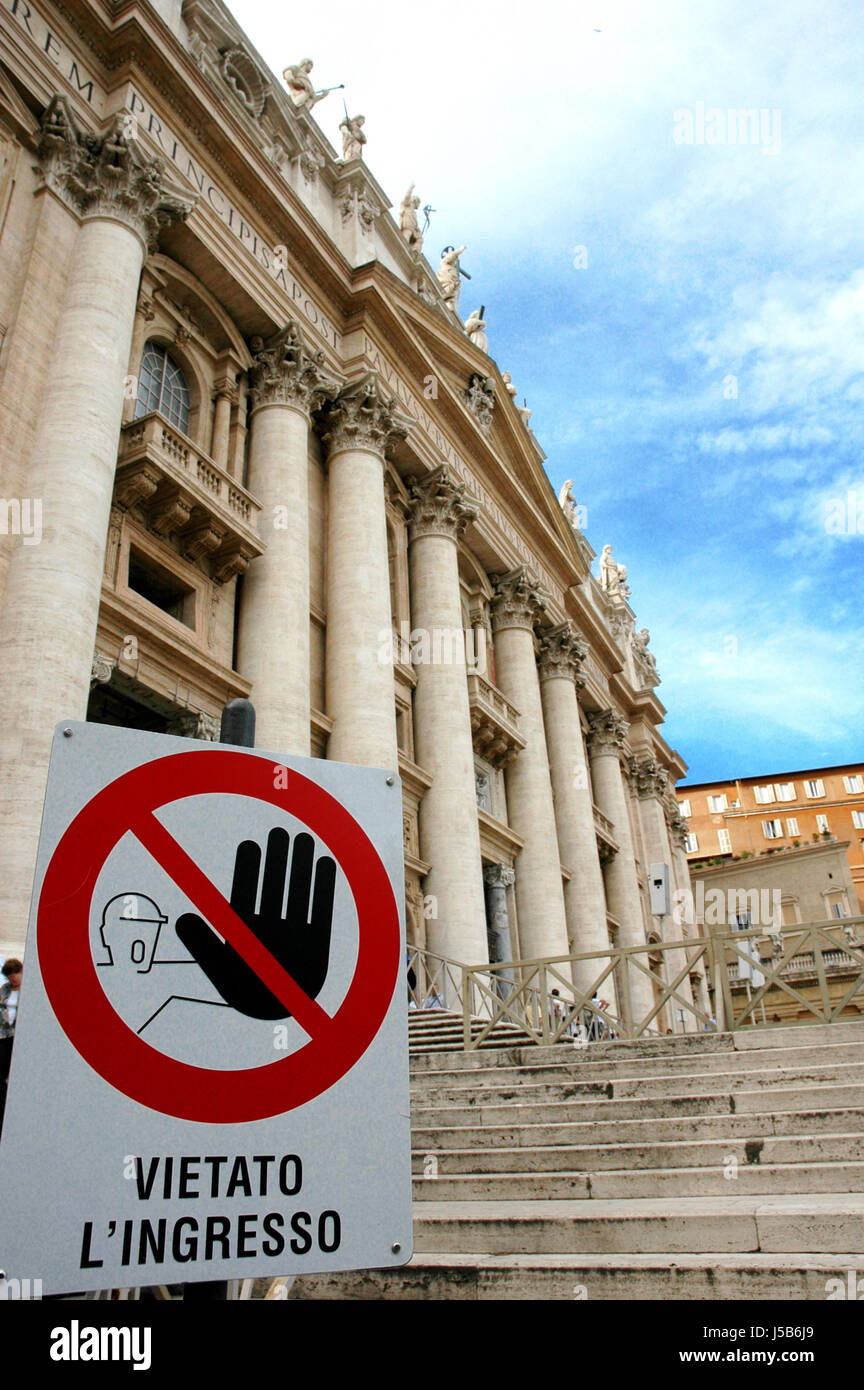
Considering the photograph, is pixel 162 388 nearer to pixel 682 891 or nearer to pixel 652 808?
pixel 652 808

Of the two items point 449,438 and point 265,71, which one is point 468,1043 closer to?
point 449,438

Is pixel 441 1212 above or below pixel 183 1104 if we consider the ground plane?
below

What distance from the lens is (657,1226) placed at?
553cm

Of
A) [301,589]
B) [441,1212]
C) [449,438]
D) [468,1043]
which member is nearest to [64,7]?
[301,589]

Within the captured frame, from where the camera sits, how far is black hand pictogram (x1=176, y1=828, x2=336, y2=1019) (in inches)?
78.0

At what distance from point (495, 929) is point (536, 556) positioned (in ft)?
44.4

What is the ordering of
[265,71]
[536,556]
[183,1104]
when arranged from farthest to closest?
[536,556] → [265,71] → [183,1104]

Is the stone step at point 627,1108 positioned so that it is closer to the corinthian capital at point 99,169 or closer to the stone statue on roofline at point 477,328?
the corinthian capital at point 99,169

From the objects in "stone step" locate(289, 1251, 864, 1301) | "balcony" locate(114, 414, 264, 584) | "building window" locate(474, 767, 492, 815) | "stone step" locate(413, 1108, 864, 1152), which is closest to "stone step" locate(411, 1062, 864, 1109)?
"stone step" locate(413, 1108, 864, 1152)

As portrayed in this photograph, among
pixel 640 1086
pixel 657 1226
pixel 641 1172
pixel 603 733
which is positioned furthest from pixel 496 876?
pixel 657 1226

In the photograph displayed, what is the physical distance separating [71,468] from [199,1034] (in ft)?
39.4

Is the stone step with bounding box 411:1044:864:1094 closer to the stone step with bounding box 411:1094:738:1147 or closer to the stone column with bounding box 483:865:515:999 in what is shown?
the stone step with bounding box 411:1094:738:1147

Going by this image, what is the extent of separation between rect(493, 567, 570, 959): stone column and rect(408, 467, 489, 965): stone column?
4288 mm
